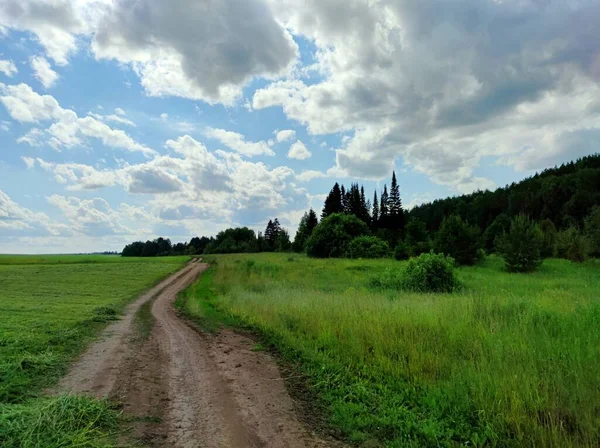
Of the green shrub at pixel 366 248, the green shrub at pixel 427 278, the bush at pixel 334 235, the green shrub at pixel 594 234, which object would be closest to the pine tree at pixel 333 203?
the bush at pixel 334 235

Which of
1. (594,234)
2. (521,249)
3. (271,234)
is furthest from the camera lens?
(271,234)

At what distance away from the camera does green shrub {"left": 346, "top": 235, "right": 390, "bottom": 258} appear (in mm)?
59531

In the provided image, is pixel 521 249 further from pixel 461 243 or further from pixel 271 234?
pixel 271 234

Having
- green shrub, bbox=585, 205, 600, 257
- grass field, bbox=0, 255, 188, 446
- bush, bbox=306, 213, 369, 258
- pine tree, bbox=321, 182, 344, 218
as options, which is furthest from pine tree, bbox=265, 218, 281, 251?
grass field, bbox=0, 255, 188, 446

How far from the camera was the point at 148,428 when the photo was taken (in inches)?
197

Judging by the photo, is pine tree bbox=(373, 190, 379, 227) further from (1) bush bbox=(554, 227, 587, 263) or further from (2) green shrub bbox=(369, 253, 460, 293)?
(2) green shrub bbox=(369, 253, 460, 293)

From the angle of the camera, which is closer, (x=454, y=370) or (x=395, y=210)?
(x=454, y=370)

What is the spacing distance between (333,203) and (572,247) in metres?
57.4

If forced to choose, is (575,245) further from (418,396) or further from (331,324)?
(418,396)

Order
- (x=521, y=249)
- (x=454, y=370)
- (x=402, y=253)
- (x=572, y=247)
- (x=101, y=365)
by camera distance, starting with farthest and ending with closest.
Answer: (x=402, y=253)
(x=572, y=247)
(x=521, y=249)
(x=101, y=365)
(x=454, y=370)

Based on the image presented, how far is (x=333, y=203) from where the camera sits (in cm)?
9362

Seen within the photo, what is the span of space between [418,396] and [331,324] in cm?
431

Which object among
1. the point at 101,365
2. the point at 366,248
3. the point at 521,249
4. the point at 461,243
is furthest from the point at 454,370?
the point at 366,248

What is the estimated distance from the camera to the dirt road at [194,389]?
4883 mm
